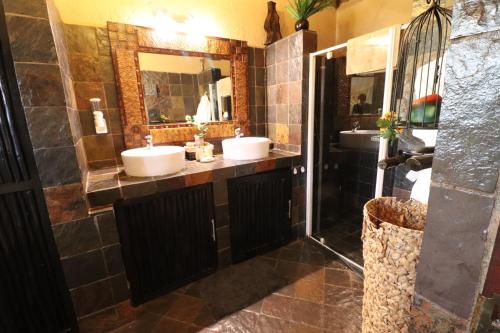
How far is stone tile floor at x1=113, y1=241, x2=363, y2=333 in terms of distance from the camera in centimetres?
156

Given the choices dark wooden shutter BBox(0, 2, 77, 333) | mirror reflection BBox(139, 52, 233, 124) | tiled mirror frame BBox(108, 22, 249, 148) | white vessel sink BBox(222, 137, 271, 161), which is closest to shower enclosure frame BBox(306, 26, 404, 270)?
white vessel sink BBox(222, 137, 271, 161)

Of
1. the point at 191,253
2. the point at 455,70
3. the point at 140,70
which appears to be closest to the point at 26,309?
the point at 191,253

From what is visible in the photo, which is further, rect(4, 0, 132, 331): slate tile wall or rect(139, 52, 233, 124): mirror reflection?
rect(139, 52, 233, 124): mirror reflection

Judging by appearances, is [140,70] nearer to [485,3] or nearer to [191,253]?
[191,253]

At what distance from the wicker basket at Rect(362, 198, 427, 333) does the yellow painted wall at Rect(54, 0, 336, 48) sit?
6.76 feet

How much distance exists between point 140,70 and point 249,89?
3.44ft

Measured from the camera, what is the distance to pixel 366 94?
260cm

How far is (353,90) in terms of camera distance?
8.60 feet

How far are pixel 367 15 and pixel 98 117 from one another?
108 inches

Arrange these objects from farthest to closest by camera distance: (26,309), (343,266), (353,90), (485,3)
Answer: (353,90) < (343,266) < (26,309) < (485,3)

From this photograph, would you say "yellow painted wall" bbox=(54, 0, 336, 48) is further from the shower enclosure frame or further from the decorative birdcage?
the decorative birdcage

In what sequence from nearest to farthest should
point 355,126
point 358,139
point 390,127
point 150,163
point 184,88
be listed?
point 390,127
point 150,163
point 184,88
point 358,139
point 355,126

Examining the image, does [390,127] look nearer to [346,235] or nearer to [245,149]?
[245,149]

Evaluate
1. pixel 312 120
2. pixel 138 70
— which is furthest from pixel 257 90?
pixel 138 70
